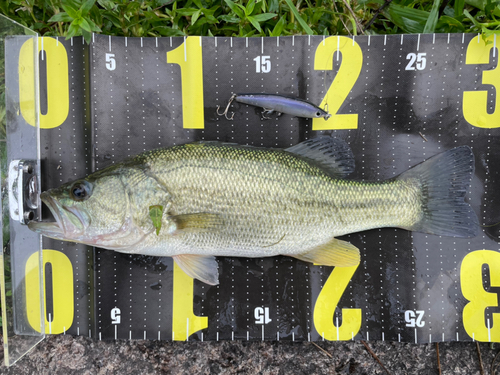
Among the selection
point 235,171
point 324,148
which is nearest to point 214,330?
point 235,171

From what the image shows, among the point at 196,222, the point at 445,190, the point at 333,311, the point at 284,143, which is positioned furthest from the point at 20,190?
the point at 445,190

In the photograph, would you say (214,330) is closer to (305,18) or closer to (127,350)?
(127,350)

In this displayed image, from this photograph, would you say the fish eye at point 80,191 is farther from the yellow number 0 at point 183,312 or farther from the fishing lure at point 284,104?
the fishing lure at point 284,104

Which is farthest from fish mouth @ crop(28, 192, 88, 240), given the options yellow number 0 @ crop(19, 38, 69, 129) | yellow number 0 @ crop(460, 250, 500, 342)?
yellow number 0 @ crop(460, 250, 500, 342)

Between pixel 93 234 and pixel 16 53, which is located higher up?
pixel 16 53

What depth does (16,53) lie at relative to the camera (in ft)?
7.69

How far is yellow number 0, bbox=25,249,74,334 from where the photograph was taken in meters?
2.39

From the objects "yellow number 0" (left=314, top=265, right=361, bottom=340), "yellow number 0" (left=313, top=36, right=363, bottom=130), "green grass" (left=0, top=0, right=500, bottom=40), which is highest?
"green grass" (left=0, top=0, right=500, bottom=40)

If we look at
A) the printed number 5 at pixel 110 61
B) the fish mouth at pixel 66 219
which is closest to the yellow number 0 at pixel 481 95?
the printed number 5 at pixel 110 61

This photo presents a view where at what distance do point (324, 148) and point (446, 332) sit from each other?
1.72 m

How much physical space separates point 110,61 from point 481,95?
2864 mm

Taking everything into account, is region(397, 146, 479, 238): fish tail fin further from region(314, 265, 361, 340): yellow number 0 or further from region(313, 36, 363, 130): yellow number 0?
region(313, 36, 363, 130): yellow number 0

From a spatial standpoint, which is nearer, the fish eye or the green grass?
the fish eye

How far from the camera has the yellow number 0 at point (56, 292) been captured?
2389mm
